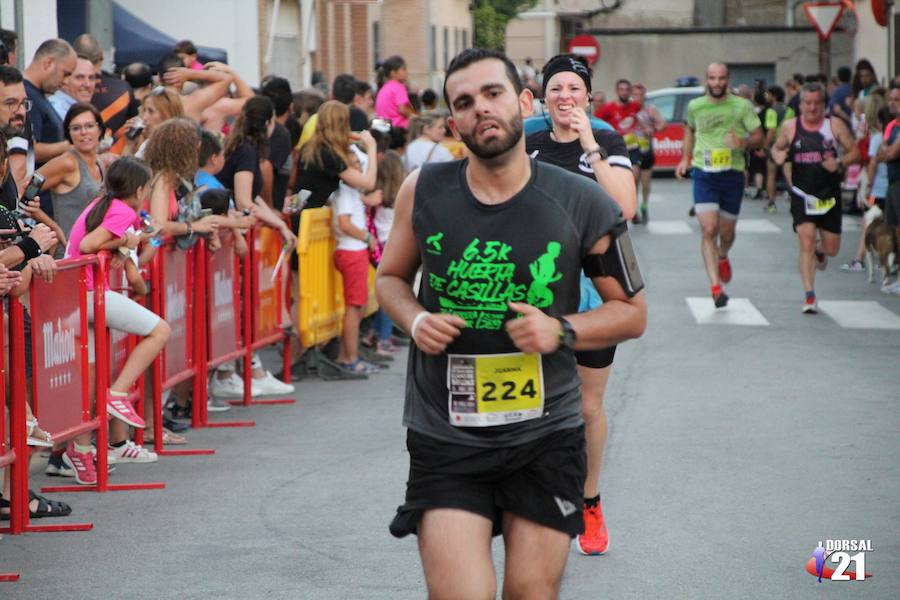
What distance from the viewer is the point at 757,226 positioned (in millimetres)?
24875

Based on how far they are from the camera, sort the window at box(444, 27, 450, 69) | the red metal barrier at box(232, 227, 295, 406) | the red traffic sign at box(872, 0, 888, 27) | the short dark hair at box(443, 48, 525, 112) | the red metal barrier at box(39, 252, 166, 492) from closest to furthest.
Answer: the short dark hair at box(443, 48, 525, 112) < the red metal barrier at box(39, 252, 166, 492) < the red metal barrier at box(232, 227, 295, 406) < the red traffic sign at box(872, 0, 888, 27) < the window at box(444, 27, 450, 69)

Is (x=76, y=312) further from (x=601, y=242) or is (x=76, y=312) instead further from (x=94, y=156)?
(x=601, y=242)

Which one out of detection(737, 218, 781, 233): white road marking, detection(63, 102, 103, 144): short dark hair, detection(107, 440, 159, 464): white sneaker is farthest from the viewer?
detection(737, 218, 781, 233): white road marking

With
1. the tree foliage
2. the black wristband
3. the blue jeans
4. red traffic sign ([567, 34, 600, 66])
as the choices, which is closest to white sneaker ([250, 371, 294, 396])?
the blue jeans

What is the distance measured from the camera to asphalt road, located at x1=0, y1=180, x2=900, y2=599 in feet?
21.3

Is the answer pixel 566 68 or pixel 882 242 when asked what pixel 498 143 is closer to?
pixel 566 68

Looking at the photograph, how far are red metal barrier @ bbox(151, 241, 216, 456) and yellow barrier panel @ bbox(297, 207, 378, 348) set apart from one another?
1687 mm

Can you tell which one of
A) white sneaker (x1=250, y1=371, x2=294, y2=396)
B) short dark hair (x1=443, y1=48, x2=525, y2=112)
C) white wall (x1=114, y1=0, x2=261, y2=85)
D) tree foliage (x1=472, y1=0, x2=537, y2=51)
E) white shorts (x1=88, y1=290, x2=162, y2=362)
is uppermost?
tree foliage (x1=472, y1=0, x2=537, y2=51)

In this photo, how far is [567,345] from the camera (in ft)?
14.5

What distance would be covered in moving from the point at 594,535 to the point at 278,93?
6998mm

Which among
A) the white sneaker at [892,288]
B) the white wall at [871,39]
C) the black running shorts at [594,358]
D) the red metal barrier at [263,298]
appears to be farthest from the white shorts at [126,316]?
the white wall at [871,39]

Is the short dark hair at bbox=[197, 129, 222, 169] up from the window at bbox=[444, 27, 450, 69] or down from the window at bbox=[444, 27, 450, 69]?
down

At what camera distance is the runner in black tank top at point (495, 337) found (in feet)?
14.6

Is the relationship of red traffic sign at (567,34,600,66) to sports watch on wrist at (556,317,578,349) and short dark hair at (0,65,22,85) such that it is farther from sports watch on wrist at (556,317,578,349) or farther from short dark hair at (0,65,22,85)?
sports watch on wrist at (556,317,578,349)
